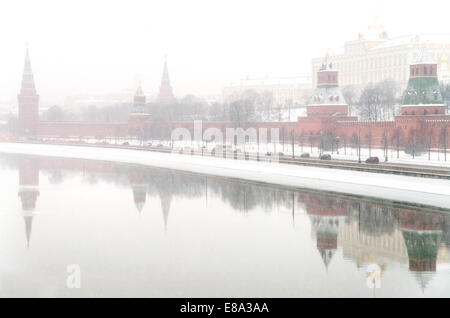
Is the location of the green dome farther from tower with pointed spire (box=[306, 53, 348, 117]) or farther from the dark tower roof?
the dark tower roof

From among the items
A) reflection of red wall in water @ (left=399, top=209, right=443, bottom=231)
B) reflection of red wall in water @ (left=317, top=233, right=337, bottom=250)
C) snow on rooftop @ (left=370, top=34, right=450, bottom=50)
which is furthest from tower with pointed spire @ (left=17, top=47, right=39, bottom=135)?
reflection of red wall in water @ (left=317, top=233, right=337, bottom=250)

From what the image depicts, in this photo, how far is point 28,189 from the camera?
25.7 m

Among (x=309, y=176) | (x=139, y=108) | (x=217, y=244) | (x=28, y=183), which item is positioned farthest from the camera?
(x=139, y=108)

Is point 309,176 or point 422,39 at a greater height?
point 422,39

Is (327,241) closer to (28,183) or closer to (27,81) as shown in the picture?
(28,183)

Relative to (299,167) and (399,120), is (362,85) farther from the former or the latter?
(299,167)

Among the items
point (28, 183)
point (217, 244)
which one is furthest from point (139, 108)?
point (217, 244)

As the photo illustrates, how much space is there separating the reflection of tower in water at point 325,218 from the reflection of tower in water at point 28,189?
6938 mm

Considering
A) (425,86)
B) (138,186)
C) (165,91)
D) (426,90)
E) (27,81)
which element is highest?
(27,81)

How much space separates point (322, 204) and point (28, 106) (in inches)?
2132

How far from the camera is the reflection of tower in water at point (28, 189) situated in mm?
18391

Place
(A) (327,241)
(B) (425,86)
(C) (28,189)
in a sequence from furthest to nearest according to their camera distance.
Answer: (B) (425,86) < (C) (28,189) < (A) (327,241)

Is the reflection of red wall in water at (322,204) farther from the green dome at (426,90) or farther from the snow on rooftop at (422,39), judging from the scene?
the snow on rooftop at (422,39)

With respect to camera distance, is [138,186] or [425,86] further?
[425,86]
